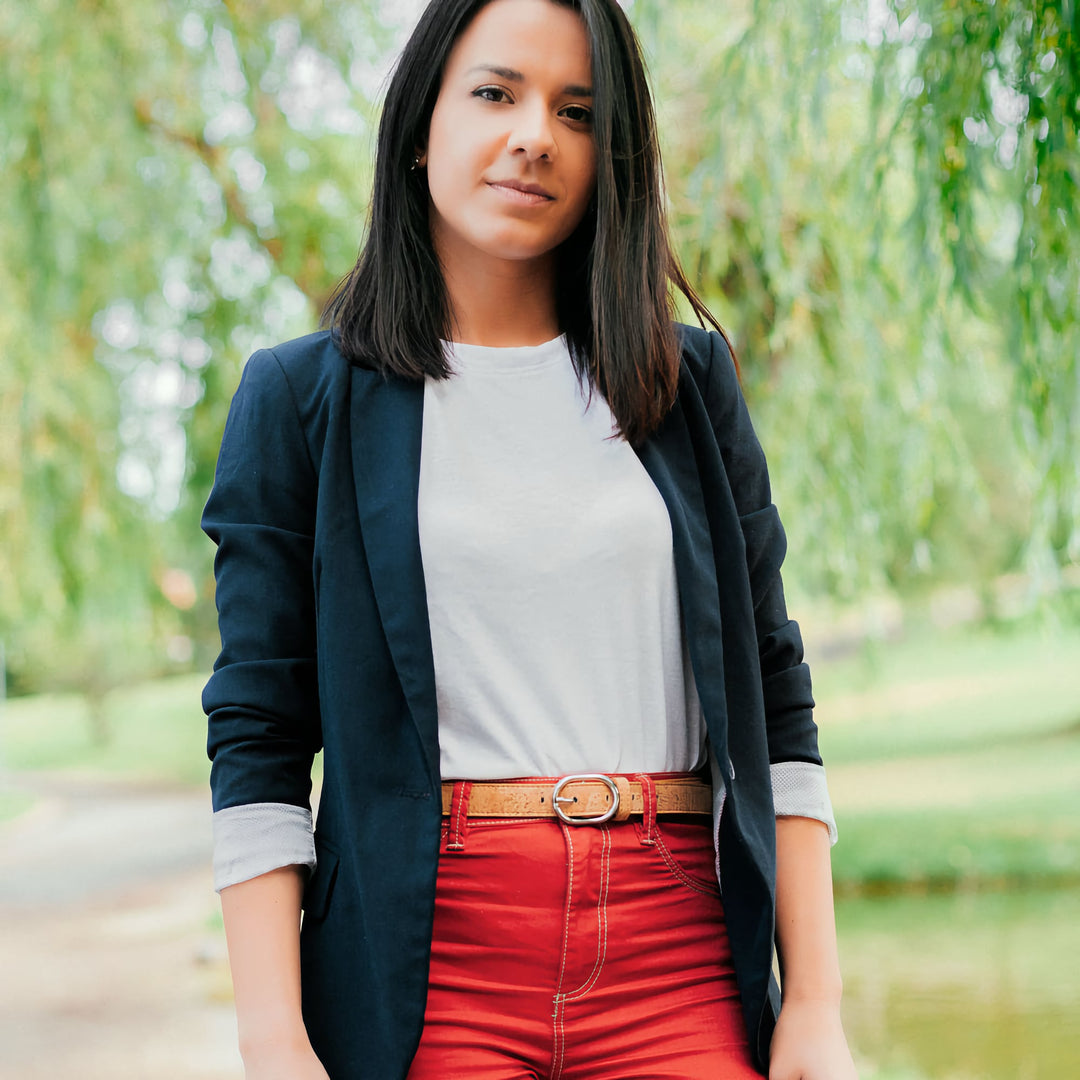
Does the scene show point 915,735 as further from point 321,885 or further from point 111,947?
point 321,885

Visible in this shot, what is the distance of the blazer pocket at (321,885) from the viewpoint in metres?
1.00

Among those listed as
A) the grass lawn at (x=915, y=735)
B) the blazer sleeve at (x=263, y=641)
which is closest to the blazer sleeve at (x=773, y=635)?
the blazer sleeve at (x=263, y=641)

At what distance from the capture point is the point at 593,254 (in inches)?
45.7

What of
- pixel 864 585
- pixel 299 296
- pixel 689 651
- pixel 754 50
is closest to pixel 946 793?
pixel 864 585

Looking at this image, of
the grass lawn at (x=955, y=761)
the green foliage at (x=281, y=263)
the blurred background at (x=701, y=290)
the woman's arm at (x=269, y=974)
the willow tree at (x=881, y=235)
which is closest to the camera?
Answer: the woman's arm at (x=269, y=974)

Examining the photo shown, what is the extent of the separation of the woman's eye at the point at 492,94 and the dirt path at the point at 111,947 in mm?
4039

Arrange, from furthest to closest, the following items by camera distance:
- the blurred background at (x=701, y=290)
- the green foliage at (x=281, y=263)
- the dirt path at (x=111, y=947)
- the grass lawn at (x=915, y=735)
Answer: the grass lawn at (x=915, y=735) < the dirt path at (x=111, y=947) < the green foliage at (x=281, y=263) < the blurred background at (x=701, y=290)

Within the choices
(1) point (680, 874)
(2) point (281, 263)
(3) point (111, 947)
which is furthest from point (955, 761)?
(1) point (680, 874)

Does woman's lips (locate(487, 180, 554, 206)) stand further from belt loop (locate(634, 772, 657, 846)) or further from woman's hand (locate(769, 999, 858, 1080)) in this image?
woman's hand (locate(769, 999, 858, 1080))

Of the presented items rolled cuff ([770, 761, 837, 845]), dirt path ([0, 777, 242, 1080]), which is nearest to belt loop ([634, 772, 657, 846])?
rolled cuff ([770, 761, 837, 845])

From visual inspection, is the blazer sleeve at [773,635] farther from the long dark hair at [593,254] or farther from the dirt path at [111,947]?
the dirt path at [111,947]

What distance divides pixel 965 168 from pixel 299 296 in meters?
2.72

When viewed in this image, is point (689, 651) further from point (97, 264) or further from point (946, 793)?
point (946, 793)

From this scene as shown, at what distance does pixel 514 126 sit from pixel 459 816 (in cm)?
57
